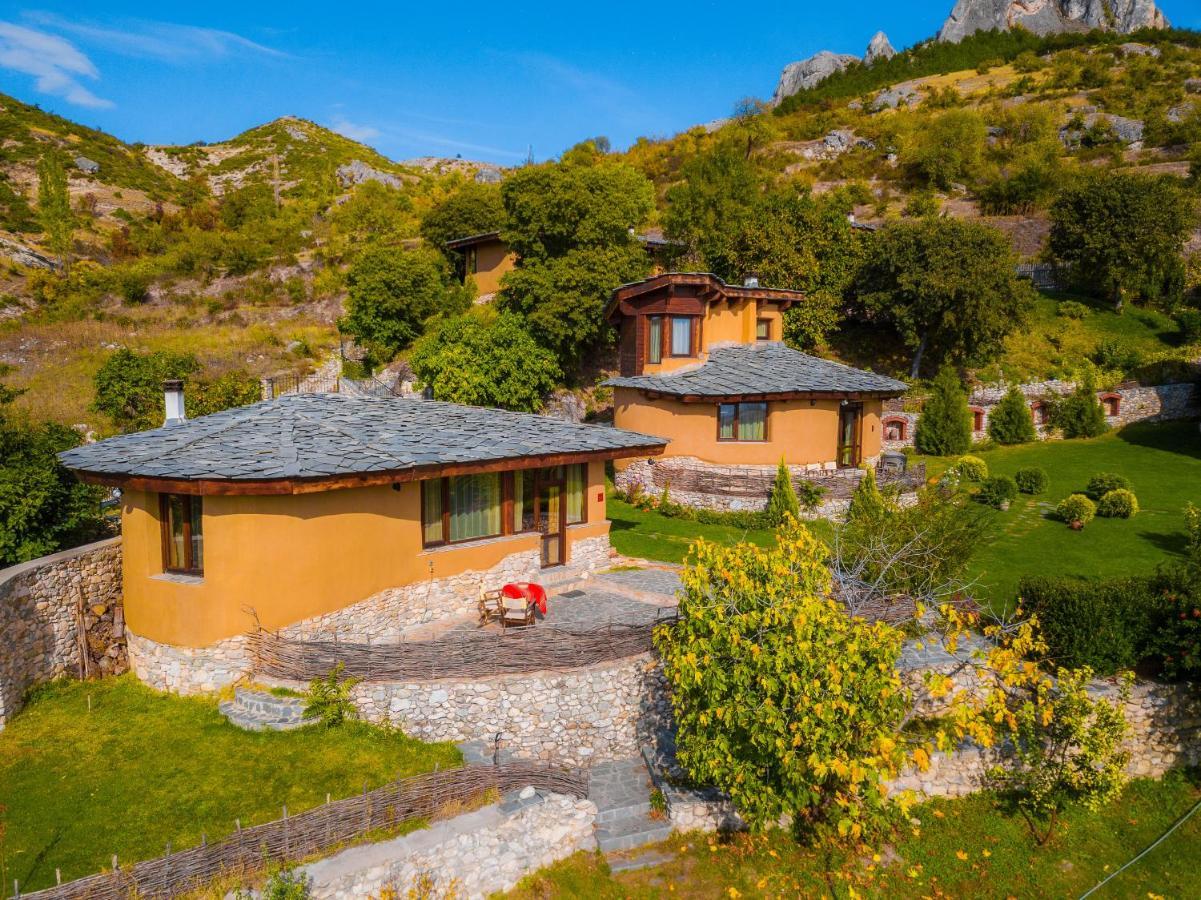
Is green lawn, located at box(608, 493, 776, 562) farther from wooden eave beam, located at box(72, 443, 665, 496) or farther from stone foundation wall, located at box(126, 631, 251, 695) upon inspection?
stone foundation wall, located at box(126, 631, 251, 695)

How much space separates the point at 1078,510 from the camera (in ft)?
68.1

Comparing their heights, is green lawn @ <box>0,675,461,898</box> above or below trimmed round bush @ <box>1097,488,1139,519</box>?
below

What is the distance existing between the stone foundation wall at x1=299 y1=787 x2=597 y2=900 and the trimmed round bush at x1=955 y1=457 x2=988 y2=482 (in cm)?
2116

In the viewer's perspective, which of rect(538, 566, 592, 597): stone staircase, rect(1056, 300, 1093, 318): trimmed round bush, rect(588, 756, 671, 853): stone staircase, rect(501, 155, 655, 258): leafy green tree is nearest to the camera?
rect(588, 756, 671, 853): stone staircase

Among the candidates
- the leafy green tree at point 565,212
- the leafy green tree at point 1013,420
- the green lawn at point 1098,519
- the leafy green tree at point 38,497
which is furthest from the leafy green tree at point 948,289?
the leafy green tree at point 38,497

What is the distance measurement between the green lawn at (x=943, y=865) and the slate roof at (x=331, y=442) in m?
7.71

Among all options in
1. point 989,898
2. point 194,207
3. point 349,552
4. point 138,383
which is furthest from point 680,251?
point 194,207

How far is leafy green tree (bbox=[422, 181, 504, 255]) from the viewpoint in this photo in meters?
45.5

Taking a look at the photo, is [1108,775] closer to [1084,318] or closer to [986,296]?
[986,296]

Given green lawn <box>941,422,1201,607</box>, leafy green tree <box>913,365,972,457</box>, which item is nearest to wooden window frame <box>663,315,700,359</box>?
leafy green tree <box>913,365,972,457</box>

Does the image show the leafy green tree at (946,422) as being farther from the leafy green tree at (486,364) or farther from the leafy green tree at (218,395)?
the leafy green tree at (218,395)

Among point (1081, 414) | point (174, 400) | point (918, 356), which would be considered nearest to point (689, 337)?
point (918, 356)

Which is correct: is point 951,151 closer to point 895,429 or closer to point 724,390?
point 895,429

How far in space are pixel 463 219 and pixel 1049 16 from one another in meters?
→ 116
